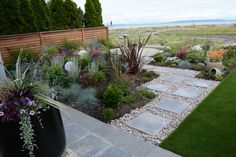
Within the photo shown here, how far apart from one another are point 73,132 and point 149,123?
106 centimetres

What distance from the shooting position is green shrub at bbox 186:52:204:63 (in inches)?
219

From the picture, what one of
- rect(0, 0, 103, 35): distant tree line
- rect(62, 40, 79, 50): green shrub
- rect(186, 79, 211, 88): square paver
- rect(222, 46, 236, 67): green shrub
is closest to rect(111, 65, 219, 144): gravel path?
rect(186, 79, 211, 88): square paver

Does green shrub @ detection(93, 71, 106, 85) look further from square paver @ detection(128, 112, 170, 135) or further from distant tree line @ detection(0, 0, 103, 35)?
distant tree line @ detection(0, 0, 103, 35)

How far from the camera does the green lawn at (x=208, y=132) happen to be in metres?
1.87

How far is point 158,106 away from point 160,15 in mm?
16262

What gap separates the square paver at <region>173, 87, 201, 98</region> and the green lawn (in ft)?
1.07

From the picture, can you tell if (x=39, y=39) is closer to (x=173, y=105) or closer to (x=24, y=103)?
(x=173, y=105)

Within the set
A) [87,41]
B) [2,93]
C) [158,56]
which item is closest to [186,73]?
[158,56]

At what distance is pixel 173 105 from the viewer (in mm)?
3018

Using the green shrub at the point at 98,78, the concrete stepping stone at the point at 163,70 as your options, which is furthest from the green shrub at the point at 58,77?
the concrete stepping stone at the point at 163,70

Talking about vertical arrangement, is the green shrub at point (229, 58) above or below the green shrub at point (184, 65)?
above

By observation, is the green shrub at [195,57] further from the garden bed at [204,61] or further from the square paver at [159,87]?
the square paver at [159,87]

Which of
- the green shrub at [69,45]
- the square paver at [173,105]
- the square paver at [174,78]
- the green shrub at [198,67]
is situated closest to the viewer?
the square paver at [173,105]

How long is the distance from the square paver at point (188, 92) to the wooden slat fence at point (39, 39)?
205 inches
